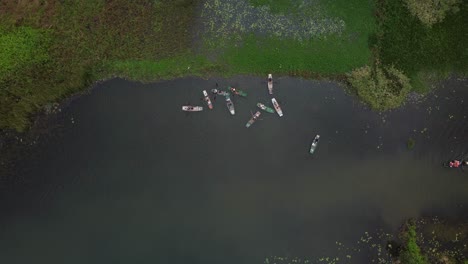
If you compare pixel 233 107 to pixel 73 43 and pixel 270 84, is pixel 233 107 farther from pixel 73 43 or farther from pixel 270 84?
pixel 73 43

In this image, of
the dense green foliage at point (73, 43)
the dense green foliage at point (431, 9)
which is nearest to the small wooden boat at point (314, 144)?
the dense green foliage at point (73, 43)

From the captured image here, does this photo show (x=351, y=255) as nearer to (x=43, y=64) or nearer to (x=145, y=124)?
(x=145, y=124)

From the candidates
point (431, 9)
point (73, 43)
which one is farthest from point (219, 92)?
point (431, 9)

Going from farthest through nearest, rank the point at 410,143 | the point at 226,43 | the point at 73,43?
1. the point at 226,43
2. the point at 73,43
3. the point at 410,143

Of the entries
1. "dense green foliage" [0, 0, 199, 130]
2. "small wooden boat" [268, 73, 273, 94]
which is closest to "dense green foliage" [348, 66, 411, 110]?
"small wooden boat" [268, 73, 273, 94]

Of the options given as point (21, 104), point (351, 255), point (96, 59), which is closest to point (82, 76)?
point (96, 59)

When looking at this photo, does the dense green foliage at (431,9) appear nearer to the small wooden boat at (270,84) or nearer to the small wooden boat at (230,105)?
the small wooden boat at (270,84)
